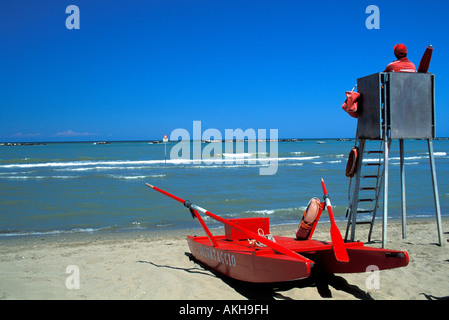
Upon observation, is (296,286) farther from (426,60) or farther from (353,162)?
(426,60)

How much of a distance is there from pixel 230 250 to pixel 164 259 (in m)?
2.04

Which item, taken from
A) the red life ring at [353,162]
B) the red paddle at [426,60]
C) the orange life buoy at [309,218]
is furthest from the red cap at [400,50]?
the orange life buoy at [309,218]

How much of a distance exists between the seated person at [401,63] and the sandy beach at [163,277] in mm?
3386

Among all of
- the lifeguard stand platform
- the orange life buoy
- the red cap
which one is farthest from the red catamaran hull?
the red cap

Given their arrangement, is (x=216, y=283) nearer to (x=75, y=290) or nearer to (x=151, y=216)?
(x=75, y=290)

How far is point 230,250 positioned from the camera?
5.66 meters

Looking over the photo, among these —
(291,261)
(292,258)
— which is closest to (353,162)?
(292,258)

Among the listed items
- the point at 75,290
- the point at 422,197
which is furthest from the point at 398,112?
the point at 422,197

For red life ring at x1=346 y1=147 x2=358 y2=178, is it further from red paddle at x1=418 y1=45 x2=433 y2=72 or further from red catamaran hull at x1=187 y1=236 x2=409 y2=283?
red catamaran hull at x1=187 y1=236 x2=409 y2=283

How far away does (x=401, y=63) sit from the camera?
6926mm

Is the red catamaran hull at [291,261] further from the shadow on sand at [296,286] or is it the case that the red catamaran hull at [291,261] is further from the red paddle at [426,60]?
the red paddle at [426,60]

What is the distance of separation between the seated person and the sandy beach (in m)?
3.39
